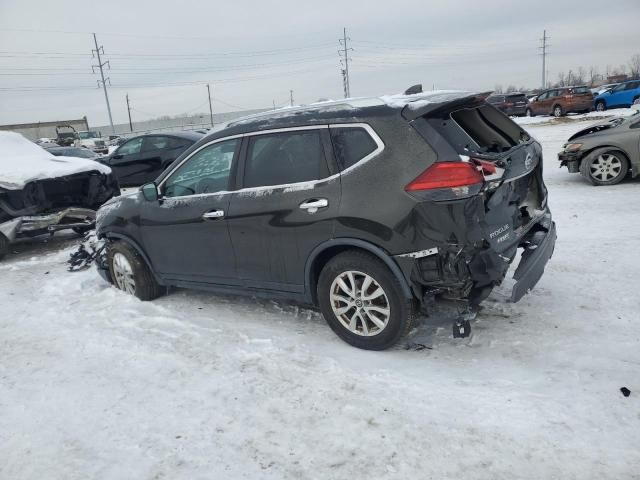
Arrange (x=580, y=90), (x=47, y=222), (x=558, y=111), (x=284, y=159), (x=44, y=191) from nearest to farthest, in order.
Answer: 1. (x=284, y=159)
2. (x=47, y=222)
3. (x=44, y=191)
4. (x=580, y=90)
5. (x=558, y=111)

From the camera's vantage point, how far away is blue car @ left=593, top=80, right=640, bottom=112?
87.1 feet

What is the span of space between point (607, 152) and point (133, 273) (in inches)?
321

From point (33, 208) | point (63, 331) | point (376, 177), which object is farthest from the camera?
point (33, 208)

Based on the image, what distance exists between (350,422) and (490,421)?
82 cm

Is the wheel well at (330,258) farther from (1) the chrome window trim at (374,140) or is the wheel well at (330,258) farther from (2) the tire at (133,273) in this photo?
(2) the tire at (133,273)

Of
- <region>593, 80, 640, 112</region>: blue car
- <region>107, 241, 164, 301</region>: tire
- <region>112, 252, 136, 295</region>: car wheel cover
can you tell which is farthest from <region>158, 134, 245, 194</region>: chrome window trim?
<region>593, 80, 640, 112</region>: blue car

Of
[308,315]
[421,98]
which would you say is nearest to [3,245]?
[308,315]

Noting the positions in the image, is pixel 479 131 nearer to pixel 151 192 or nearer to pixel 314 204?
pixel 314 204

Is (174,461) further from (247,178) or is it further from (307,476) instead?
(247,178)

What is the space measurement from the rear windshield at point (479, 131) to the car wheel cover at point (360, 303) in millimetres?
1154

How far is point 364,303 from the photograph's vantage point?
12.0 feet

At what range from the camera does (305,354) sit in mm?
3824

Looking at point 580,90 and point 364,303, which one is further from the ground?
point 580,90

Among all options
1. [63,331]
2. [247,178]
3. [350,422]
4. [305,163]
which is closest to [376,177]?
[305,163]
